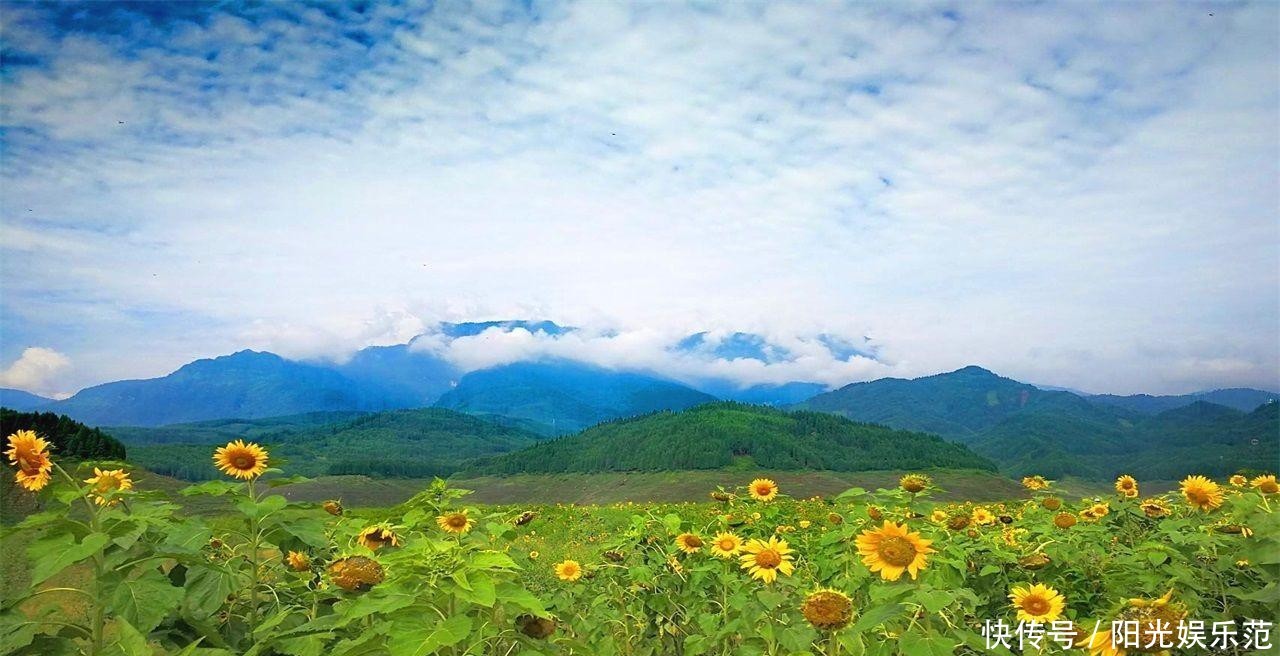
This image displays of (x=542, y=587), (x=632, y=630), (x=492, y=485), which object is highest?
(x=632, y=630)

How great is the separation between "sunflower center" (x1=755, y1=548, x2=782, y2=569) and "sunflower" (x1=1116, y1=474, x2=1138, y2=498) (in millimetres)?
5368

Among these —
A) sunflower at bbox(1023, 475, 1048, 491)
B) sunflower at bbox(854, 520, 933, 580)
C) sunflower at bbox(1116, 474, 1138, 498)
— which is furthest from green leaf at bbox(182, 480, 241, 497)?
sunflower at bbox(1023, 475, 1048, 491)

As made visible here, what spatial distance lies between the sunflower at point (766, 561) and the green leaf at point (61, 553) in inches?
151

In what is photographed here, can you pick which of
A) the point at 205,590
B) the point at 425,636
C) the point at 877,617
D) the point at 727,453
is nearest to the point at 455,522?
the point at 205,590

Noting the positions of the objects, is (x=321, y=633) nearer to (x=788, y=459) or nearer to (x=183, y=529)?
(x=183, y=529)

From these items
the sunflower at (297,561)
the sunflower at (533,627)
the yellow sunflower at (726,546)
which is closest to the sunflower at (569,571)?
the yellow sunflower at (726,546)

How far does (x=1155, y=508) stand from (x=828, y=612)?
5.57 metres

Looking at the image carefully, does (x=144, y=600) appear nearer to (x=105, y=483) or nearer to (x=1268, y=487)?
(x=105, y=483)

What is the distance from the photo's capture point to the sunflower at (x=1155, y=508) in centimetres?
724

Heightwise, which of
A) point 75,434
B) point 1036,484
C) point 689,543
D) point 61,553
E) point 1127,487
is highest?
point 1127,487

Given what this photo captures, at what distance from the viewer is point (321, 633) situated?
3.43m

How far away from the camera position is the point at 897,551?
4129 mm

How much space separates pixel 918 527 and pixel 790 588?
1.05 metres

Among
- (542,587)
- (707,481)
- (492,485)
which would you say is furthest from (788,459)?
(542,587)
